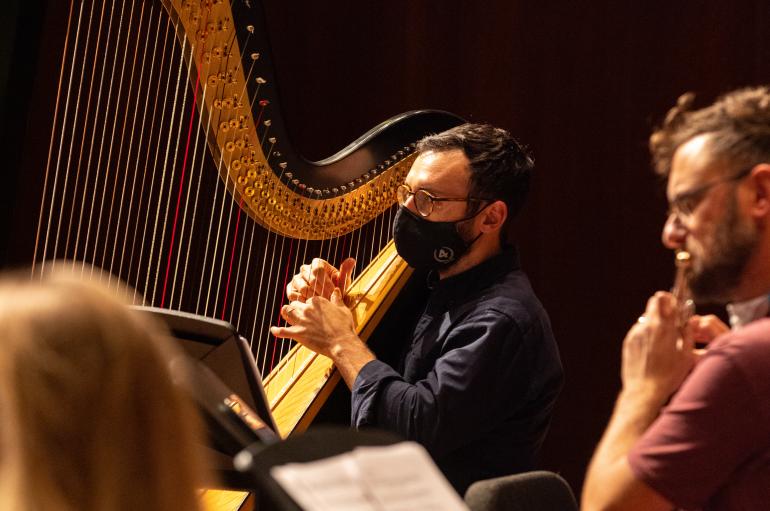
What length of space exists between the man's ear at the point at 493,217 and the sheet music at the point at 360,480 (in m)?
1.86

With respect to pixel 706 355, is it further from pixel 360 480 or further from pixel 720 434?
pixel 360 480

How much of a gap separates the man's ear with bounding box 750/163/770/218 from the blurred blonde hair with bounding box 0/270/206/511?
3.95 feet

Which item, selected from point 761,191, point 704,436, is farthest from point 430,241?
point 704,436

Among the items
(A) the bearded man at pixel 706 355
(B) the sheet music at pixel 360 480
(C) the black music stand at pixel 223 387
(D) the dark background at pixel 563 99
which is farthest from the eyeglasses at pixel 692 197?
(D) the dark background at pixel 563 99

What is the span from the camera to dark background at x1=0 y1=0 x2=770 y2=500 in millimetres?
4473

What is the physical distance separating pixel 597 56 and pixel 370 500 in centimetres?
372

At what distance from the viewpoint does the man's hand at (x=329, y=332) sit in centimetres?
272

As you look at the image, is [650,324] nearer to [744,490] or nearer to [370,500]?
[744,490]

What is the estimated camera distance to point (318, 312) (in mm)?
2814

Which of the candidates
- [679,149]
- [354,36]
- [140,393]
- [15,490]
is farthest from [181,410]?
[354,36]

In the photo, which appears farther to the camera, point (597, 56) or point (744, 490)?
point (597, 56)

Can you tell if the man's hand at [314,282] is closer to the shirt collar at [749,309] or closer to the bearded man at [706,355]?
the bearded man at [706,355]

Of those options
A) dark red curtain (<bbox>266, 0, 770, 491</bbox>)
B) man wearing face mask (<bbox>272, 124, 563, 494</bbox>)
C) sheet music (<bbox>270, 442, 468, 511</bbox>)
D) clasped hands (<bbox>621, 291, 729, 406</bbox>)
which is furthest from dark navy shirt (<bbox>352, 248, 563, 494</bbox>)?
dark red curtain (<bbox>266, 0, 770, 491</bbox>)

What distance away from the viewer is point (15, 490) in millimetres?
927
